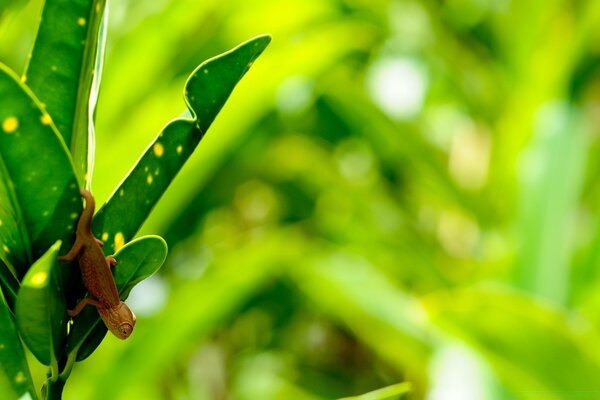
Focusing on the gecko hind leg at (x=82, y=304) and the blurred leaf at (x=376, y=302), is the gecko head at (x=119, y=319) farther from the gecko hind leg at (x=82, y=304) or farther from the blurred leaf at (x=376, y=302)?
the blurred leaf at (x=376, y=302)

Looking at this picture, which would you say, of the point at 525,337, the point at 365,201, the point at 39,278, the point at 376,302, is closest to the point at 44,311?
the point at 39,278

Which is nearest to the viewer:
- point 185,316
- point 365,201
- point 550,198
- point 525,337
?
point 525,337

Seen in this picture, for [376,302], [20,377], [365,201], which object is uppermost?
[365,201]

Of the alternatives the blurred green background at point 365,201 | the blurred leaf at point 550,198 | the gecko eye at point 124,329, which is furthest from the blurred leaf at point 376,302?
the gecko eye at point 124,329

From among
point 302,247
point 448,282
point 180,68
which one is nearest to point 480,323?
point 302,247

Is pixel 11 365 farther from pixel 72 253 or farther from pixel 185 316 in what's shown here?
pixel 185 316

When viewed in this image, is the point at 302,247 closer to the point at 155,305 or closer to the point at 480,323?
the point at 155,305

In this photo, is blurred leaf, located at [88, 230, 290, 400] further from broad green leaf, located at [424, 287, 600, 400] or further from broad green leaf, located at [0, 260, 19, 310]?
broad green leaf, located at [0, 260, 19, 310]
